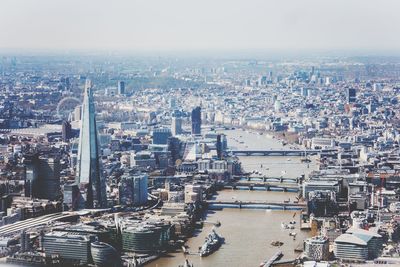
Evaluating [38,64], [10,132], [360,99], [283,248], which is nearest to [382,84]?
[360,99]

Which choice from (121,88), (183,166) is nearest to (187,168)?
(183,166)

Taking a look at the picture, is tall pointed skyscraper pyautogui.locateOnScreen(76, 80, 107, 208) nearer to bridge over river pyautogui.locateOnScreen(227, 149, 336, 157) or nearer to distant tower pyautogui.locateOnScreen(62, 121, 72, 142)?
A: distant tower pyautogui.locateOnScreen(62, 121, 72, 142)

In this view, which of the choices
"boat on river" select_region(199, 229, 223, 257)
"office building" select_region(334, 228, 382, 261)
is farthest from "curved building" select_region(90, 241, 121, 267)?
"office building" select_region(334, 228, 382, 261)

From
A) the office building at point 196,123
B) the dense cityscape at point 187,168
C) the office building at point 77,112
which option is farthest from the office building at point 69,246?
the office building at point 196,123

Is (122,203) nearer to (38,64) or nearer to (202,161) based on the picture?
(202,161)

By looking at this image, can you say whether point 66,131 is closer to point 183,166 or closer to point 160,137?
point 160,137

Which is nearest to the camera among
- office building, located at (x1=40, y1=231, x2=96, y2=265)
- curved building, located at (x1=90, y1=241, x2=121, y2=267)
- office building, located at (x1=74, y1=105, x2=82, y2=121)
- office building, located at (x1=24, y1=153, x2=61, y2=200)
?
curved building, located at (x1=90, y1=241, x2=121, y2=267)
